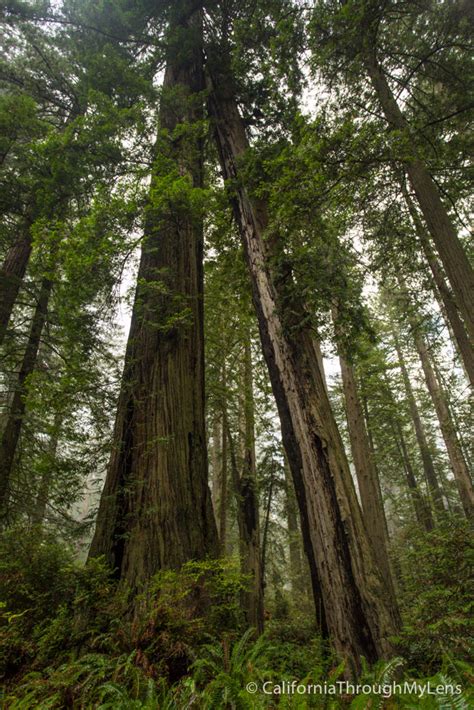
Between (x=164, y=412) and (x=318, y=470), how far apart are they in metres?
2.06

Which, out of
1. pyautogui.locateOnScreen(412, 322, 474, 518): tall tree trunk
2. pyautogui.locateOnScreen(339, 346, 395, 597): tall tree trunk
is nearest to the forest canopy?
pyautogui.locateOnScreen(339, 346, 395, 597): tall tree trunk

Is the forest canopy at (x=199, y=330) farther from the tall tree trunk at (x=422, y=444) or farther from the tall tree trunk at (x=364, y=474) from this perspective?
the tall tree trunk at (x=422, y=444)

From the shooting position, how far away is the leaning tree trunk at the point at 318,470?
333 cm

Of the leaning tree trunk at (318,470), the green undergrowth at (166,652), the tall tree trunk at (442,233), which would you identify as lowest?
the green undergrowth at (166,652)

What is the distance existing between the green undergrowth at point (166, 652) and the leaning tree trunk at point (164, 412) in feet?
1.54

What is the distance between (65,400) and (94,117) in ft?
12.3

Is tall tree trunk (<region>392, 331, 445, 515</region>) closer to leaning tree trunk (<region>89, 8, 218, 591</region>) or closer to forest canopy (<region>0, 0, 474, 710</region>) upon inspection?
forest canopy (<region>0, 0, 474, 710</region>)

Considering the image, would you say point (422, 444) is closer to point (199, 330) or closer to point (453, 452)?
point (453, 452)

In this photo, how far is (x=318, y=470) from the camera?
13.2 ft

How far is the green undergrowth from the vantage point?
1715mm

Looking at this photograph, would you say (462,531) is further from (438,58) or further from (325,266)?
(438,58)

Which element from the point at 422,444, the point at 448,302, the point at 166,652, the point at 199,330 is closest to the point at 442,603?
the point at 166,652

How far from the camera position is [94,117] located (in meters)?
4.62

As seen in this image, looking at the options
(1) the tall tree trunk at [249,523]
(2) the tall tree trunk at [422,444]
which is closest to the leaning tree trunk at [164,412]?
(1) the tall tree trunk at [249,523]
